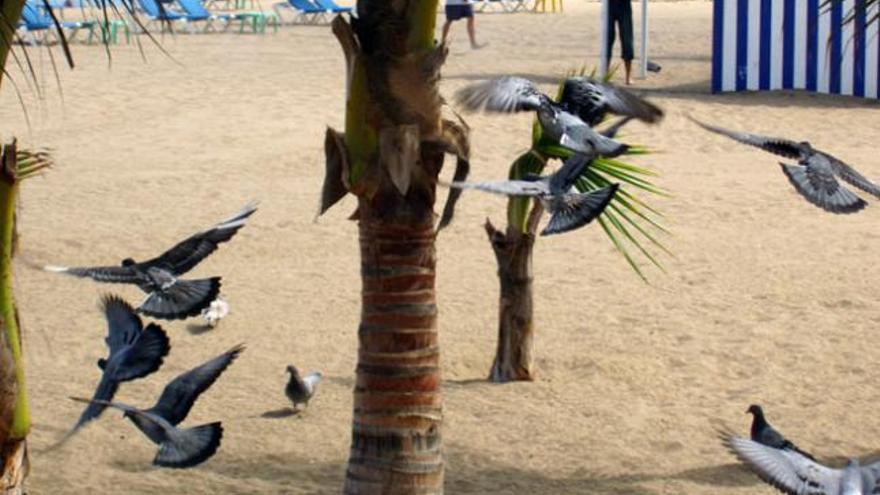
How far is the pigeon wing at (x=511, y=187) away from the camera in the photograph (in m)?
5.39

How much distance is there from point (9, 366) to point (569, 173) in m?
2.31

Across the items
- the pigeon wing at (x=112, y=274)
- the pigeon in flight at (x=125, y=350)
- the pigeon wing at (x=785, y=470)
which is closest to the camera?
the pigeon wing at (x=785, y=470)

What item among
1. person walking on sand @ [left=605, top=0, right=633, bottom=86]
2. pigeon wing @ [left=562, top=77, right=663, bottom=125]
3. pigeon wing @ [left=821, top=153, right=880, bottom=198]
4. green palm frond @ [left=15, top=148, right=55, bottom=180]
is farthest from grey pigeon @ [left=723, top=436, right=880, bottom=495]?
person walking on sand @ [left=605, top=0, right=633, bottom=86]

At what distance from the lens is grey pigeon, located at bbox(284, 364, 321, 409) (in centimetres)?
708

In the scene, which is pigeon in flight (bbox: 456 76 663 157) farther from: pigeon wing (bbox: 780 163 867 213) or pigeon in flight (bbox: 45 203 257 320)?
pigeon in flight (bbox: 45 203 257 320)

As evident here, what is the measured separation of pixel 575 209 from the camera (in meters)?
5.99

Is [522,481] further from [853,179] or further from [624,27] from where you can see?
[624,27]

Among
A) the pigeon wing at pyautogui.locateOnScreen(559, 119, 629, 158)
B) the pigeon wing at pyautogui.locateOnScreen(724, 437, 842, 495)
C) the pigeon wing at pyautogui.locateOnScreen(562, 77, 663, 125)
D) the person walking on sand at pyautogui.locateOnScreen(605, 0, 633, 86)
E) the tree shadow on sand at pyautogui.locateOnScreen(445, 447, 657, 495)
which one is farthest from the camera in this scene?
Result: the person walking on sand at pyautogui.locateOnScreen(605, 0, 633, 86)

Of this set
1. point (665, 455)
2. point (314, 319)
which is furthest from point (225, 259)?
point (665, 455)

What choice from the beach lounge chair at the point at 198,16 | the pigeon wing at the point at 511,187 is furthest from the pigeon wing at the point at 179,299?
the beach lounge chair at the point at 198,16

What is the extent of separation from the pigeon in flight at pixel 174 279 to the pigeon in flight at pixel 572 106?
1.06 meters

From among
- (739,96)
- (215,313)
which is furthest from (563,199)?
(739,96)

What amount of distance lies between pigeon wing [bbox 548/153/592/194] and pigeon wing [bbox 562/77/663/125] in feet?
1.22

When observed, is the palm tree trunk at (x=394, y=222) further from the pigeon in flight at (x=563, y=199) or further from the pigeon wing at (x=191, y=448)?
the pigeon in flight at (x=563, y=199)
